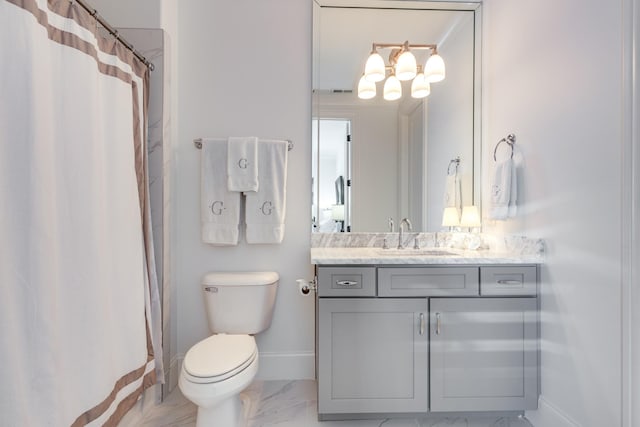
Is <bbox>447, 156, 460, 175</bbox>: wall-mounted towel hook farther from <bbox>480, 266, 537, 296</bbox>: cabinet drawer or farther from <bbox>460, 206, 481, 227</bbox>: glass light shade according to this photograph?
<bbox>480, 266, 537, 296</bbox>: cabinet drawer

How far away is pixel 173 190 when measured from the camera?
77.4 inches

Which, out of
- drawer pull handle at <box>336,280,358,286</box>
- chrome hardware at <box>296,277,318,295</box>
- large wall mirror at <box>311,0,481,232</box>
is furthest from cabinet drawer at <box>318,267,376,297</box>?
large wall mirror at <box>311,0,481,232</box>

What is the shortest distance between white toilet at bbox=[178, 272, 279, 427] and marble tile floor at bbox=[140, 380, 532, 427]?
215 mm

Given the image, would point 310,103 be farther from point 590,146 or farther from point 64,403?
point 64,403

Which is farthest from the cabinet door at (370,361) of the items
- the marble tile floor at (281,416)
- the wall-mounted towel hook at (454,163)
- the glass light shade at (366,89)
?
the glass light shade at (366,89)

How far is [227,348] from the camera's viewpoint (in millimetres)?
1523

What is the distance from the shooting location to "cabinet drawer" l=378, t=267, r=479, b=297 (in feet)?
5.12

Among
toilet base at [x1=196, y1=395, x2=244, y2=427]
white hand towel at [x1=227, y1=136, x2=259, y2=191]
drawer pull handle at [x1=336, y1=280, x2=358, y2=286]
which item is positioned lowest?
toilet base at [x1=196, y1=395, x2=244, y2=427]

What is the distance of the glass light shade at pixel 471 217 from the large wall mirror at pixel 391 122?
117mm

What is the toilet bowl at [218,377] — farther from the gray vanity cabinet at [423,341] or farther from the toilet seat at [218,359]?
the gray vanity cabinet at [423,341]

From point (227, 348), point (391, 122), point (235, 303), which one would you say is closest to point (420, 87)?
point (391, 122)

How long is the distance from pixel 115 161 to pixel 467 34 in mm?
2236

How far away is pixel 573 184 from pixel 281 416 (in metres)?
1.83

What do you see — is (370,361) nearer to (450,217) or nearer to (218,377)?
(218,377)
